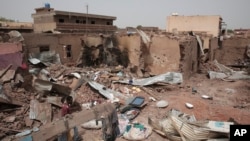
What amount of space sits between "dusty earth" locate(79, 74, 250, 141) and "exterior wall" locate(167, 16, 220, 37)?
11645mm

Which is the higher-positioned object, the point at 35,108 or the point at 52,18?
the point at 52,18

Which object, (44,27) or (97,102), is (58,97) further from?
(44,27)

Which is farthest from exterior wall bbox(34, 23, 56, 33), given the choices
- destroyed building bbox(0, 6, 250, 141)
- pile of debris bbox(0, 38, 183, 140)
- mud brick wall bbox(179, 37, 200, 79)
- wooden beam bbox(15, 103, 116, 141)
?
wooden beam bbox(15, 103, 116, 141)

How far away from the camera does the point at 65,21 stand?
20.0 m

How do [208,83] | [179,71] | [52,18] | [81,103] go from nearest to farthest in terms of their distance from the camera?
1. [81,103]
2. [179,71]
3. [208,83]
4. [52,18]

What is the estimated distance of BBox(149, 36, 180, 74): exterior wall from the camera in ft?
36.1

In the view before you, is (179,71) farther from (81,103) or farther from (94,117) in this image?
(94,117)

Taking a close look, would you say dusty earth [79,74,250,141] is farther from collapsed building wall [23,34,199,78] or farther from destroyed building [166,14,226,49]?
destroyed building [166,14,226,49]

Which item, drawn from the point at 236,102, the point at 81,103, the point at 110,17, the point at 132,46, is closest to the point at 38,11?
the point at 110,17

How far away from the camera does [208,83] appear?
11719mm

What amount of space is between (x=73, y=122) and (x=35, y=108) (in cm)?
364

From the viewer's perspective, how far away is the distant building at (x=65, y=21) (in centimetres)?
1902

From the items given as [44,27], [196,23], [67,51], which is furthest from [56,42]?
[196,23]

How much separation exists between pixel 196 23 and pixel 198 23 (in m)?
0.22
